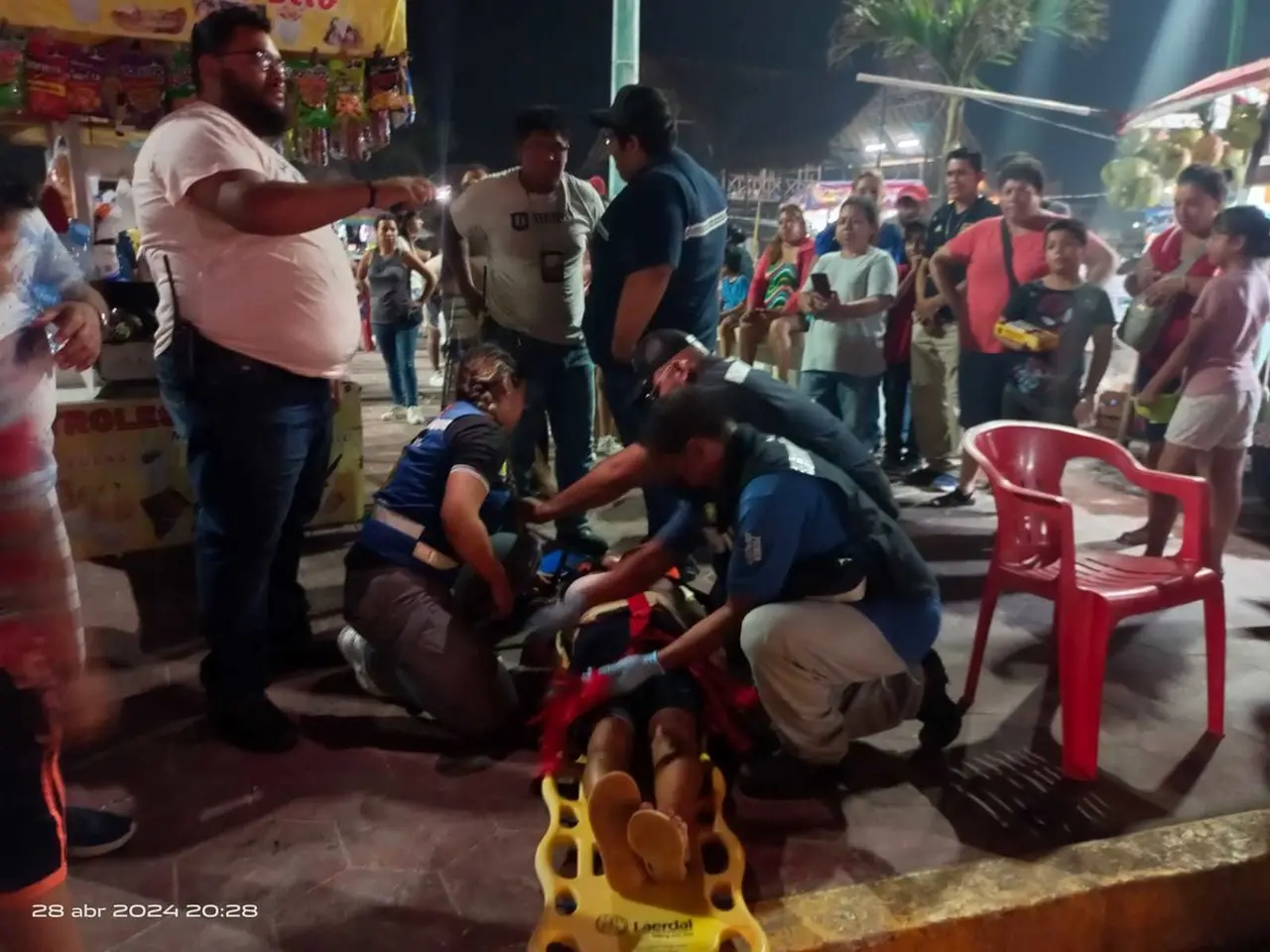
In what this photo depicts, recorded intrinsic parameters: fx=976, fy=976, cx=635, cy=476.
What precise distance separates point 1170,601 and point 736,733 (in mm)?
1327

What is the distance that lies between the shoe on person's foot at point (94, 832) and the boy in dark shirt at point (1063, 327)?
4.20 meters

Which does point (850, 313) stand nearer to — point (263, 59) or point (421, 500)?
point (421, 500)

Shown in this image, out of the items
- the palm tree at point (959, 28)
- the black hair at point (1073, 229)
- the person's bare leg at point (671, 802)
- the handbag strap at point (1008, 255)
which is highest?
the palm tree at point (959, 28)

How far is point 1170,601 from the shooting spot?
285 cm

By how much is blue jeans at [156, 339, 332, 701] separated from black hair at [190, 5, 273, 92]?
2.54ft

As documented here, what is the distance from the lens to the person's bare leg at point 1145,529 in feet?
15.2

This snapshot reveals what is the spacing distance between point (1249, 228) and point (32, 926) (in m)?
4.33

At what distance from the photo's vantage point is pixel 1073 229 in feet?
15.1

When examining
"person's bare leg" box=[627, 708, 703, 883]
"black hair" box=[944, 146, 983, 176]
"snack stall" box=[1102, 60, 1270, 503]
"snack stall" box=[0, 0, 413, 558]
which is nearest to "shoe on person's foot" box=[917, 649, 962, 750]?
"person's bare leg" box=[627, 708, 703, 883]

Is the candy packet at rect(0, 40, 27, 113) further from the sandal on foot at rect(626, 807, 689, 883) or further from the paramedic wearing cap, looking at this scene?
the sandal on foot at rect(626, 807, 689, 883)

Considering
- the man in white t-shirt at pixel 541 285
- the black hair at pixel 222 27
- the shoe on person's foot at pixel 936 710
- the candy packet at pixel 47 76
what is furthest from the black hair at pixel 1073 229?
the candy packet at pixel 47 76

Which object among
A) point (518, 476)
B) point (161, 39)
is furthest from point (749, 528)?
point (161, 39)

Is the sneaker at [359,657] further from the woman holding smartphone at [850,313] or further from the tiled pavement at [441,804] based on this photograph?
the woman holding smartphone at [850,313]

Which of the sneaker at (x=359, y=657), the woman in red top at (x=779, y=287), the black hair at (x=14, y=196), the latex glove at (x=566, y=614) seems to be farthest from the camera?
the woman in red top at (x=779, y=287)
